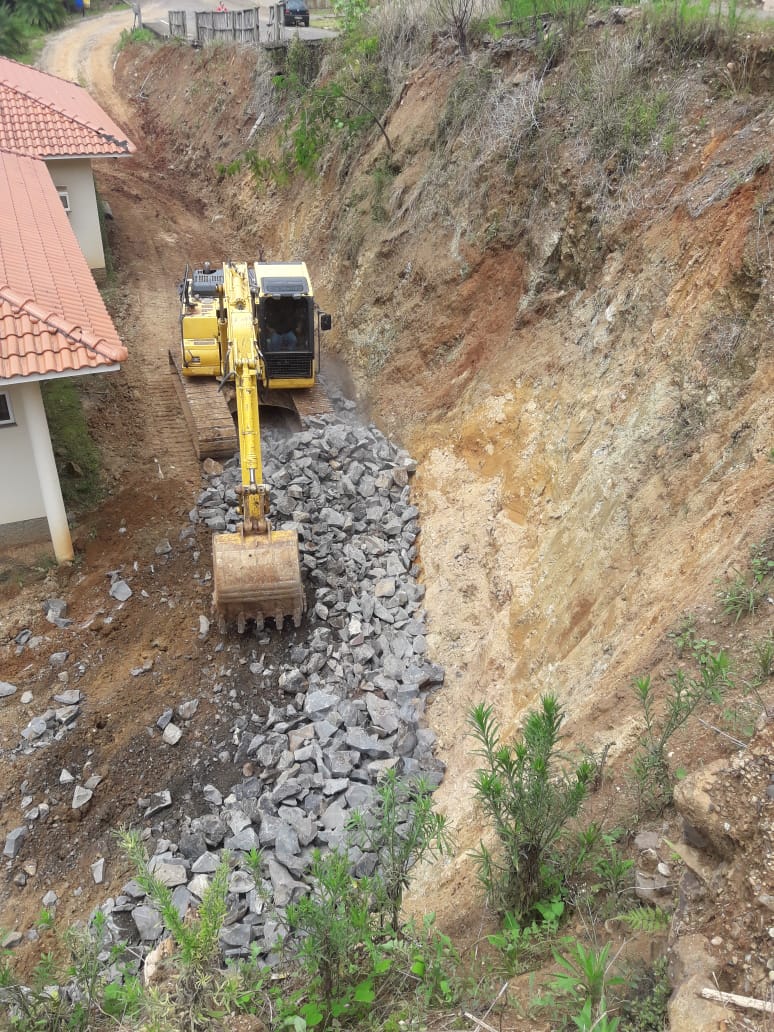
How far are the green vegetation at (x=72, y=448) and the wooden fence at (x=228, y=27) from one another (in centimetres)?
1931

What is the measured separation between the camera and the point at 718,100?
10.1 metres

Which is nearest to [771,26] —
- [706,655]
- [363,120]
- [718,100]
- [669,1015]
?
[718,100]

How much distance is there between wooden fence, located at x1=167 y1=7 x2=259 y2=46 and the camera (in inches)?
1108

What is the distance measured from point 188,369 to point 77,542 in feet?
14.5

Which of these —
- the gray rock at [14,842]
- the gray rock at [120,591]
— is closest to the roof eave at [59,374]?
the gray rock at [120,591]

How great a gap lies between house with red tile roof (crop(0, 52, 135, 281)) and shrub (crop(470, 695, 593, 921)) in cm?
1775

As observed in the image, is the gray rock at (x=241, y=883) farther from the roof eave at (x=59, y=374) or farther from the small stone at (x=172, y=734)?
the roof eave at (x=59, y=374)

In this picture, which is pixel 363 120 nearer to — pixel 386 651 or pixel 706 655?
pixel 386 651

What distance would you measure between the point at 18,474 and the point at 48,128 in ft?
36.9

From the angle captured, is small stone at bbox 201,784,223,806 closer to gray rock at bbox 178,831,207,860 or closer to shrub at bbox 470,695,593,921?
gray rock at bbox 178,831,207,860

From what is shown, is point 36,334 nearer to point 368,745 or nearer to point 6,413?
point 6,413

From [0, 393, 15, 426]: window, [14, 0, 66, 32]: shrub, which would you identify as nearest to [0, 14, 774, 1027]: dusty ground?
[0, 393, 15, 426]: window

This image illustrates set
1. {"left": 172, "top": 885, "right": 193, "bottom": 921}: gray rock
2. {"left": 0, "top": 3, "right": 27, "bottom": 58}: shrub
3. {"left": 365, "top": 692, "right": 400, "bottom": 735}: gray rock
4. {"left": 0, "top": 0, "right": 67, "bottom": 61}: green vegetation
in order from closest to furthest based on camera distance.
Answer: {"left": 172, "top": 885, "right": 193, "bottom": 921}: gray rock → {"left": 365, "top": 692, "right": 400, "bottom": 735}: gray rock → {"left": 0, "top": 3, "right": 27, "bottom": 58}: shrub → {"left": 0, "top": 0, "right": 67, "bottom": 61}: green vegetation

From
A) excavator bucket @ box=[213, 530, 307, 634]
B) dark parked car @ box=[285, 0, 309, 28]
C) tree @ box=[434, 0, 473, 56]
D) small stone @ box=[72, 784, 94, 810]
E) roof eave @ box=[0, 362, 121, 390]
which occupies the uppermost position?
tree @ box=[434, 0, 473, 56]
